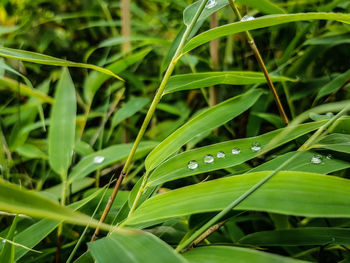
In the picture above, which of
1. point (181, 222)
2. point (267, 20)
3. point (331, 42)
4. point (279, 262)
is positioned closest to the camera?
point (279, 262)

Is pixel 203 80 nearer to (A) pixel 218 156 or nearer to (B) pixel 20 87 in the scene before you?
(A) pixel 218 156

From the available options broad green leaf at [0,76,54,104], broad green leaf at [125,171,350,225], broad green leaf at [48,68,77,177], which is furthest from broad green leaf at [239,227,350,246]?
broad green leaf at [0,76,54,104]

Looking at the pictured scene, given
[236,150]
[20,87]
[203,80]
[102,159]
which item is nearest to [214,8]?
[203,80]

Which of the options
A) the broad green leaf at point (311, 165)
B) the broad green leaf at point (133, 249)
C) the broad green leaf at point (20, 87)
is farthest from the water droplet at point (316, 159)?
the broad green leaf at point (20, 87)

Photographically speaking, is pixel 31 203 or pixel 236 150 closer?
pixel 31 203

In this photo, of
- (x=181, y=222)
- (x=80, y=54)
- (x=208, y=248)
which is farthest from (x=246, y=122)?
(x=80, y=54)

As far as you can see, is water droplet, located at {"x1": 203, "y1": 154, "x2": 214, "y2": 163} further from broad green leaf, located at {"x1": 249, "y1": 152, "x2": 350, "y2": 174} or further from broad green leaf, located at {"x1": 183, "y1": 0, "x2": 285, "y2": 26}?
broad green leaf, located at {"x1": 183, "y1": 0, "x2": 285, "y2": 26}

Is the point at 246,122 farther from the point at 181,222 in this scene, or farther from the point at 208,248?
the point at 208,248
